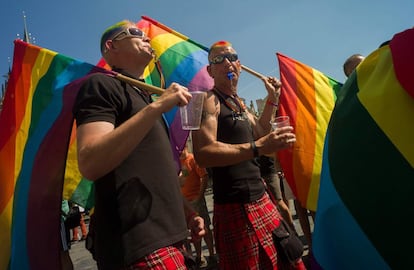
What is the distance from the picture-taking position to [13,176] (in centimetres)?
232

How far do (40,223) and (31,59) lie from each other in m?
1.40

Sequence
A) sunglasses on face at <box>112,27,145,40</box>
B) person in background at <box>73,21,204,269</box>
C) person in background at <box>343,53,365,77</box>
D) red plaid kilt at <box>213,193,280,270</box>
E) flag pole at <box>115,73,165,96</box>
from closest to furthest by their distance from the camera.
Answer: person in background at <box>73,21,204,269</box>, flag pole at <box>115,73,165,96</box>, sunglasses on face at <box>112,27,145,40</box>, red plaid kilt at <box>213,193,280,270</box>, person in background at <box>343,53,365,77</box>

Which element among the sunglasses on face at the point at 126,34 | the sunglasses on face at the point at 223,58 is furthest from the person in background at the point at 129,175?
the sunglasses on face at the point at 223,58

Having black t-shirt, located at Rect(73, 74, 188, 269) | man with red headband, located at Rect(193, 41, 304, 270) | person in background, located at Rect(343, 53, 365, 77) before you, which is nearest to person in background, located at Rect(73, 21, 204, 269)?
black t-shirt, located at Rect(73, 74, 188, 269)

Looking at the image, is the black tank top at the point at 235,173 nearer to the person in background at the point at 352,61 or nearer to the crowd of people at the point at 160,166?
the crowd of people at the point at 160,166

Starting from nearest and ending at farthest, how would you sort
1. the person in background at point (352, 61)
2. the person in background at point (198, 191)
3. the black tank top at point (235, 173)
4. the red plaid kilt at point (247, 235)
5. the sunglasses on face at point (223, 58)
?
the red plaid kilt at point (247, 235)
the black tank top at point (235, 173)
the sunglasses on face at point (223, 58)
the person in background at point (352, 61)
the person in background at point (198, 191)

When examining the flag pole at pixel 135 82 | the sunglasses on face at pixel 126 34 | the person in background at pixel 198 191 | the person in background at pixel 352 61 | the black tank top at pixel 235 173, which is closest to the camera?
the flag pole at pixel 135 82

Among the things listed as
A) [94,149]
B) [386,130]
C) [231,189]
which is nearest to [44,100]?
[94,149]

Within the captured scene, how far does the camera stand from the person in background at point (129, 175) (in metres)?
1.36

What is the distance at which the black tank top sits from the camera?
2.33m

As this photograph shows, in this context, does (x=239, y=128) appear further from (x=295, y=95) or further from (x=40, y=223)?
(x=295, y=95)

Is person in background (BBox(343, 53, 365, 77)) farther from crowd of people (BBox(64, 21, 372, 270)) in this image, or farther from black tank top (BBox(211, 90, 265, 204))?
black tank top (BBox(211, 90, 265, 204))

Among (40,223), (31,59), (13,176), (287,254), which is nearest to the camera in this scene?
(40,223)

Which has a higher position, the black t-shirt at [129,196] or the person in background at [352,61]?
the person in background at [352,61]
